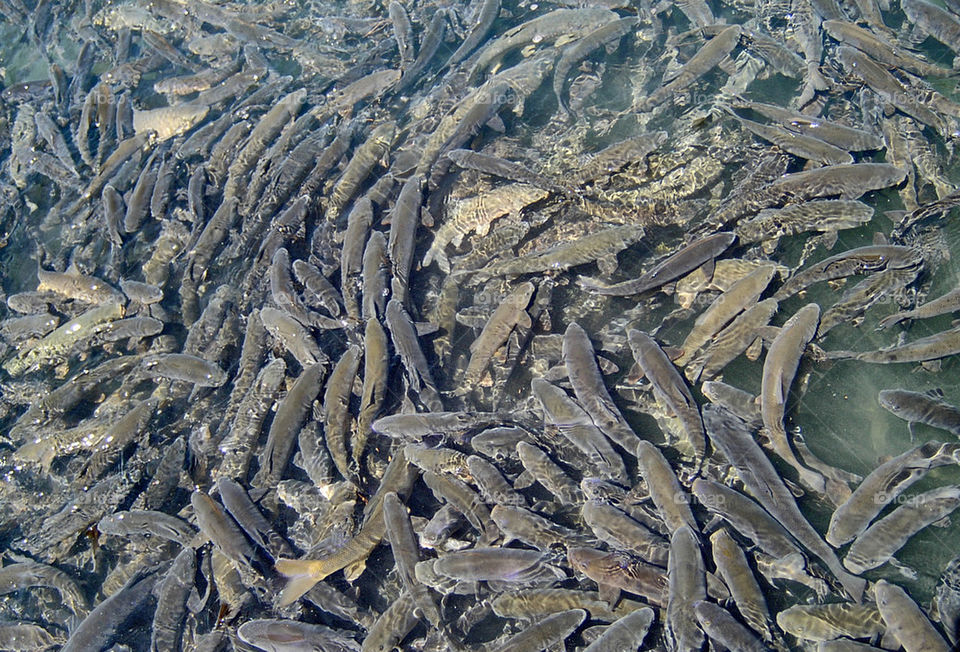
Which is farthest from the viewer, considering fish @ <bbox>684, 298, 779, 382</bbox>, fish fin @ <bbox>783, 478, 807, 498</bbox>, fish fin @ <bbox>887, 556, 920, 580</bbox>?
fish @ <bbox>684, 298, 779, 382</bbox>

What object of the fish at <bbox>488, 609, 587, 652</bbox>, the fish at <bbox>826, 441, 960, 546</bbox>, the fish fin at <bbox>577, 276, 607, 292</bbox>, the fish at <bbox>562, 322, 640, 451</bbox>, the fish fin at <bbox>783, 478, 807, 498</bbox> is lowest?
the fish at <bbox>488, 609, 587, 652</bbox>

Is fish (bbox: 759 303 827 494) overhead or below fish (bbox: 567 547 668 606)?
overhead

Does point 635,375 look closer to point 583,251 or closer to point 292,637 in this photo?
point 583,251

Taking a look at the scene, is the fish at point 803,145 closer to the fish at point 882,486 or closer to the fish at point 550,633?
the fish at point 882,486

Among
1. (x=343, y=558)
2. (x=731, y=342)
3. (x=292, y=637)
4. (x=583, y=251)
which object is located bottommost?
(x=292, y=637)

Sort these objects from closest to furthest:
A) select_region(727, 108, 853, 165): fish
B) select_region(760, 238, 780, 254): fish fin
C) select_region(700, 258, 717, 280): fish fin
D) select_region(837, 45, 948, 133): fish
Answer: select_region(700, 258, 717, 280): fish fin
select_region(760, 238, 780, 254): fish fin
select_region(727, 108, 853, 165): fish
select_region(837, 45, 948, 133): fish

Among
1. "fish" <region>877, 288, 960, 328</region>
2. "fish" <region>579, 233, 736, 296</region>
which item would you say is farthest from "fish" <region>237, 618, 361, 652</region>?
"fish" <region>877, 288, 960, 328</region>

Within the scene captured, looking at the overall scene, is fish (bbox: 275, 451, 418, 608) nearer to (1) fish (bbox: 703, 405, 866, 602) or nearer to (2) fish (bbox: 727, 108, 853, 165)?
(1) fish (bbox: 703, 405, 866, 602)

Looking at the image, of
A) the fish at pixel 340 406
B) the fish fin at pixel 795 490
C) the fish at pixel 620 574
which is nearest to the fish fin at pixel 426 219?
the fish at pixel 340 406

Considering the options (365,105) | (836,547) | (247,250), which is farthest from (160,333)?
(836,547)

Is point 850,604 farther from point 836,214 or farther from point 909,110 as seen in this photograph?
point 909,110

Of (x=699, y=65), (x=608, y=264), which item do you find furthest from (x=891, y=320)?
(x=699, y=65)

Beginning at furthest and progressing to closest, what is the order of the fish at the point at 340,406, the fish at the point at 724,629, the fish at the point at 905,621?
the fish at the point at 340,406
the fish at the point at 724,629
the fish at the point at 905,621
